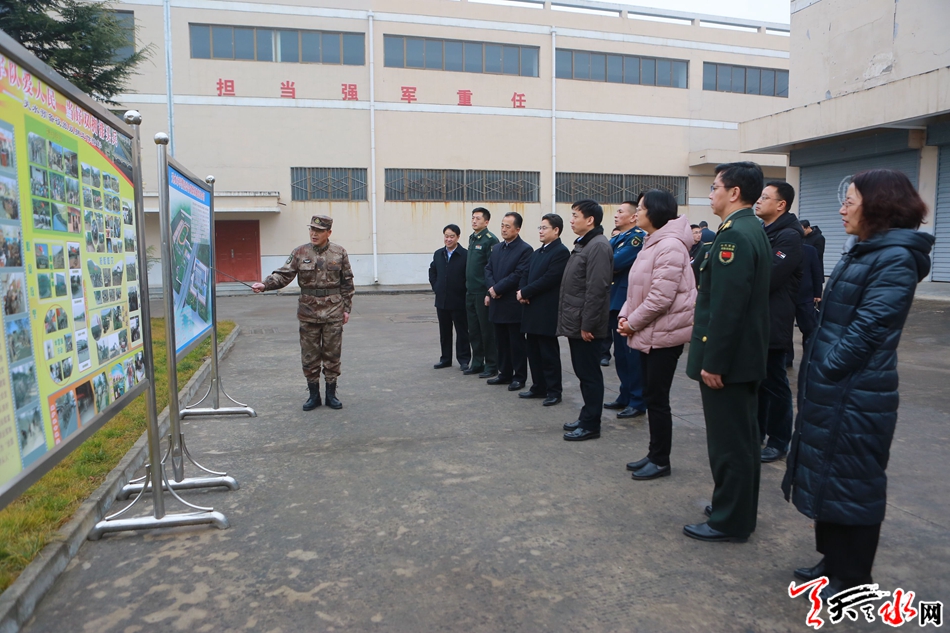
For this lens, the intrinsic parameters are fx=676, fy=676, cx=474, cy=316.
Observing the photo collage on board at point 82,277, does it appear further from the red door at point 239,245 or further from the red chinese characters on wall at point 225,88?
the red door at point 239,245

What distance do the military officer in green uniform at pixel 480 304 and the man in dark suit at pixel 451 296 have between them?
0.77 feet

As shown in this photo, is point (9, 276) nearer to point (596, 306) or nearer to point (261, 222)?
point (596, 306)

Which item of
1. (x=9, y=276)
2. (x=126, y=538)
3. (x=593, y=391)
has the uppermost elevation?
(x=9, y=276)

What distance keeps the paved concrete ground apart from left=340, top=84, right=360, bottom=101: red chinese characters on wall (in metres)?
19.6

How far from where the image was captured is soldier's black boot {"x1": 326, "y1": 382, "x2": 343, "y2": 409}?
6367 mm

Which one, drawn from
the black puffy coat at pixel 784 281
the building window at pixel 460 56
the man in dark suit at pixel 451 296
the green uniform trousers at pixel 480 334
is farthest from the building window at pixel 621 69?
the black puffy coat at pixel 784 281

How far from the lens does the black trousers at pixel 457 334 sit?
28.0 ft

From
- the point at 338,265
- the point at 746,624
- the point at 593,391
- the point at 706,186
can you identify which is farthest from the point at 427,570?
the point at 706,186

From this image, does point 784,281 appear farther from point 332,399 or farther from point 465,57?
point 465,57

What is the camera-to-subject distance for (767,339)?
3340 mm

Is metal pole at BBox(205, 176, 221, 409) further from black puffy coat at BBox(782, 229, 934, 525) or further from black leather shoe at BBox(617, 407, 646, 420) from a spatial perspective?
black puffy coat at BBox(782, 229, 934, 525)

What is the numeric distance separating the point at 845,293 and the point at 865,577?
3.84 feet

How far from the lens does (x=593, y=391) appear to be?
206 inches

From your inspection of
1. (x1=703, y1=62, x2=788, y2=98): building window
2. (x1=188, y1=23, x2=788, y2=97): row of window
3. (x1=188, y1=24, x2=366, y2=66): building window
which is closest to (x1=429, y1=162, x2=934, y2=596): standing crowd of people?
(x1=188, y1=24, x2=366, y2=66): building window
